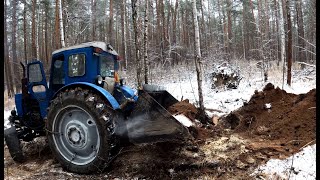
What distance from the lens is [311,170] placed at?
3.93 metres

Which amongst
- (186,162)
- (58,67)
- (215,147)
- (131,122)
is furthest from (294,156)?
(58,67)

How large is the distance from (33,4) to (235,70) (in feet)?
41.6

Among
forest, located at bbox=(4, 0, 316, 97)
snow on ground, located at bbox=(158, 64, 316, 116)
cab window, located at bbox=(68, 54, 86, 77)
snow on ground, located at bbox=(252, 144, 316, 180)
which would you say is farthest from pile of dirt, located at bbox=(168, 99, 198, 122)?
snow on ground, located at bbox=(252, 144, 316, 180)

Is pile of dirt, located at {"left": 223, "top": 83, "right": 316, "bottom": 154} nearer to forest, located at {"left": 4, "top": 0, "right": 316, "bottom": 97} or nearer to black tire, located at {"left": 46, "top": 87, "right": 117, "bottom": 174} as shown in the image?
black tire, located at {"left": 46, "top": 87, "right": 117, "bottom": 174}

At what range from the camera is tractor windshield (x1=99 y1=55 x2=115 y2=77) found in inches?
207

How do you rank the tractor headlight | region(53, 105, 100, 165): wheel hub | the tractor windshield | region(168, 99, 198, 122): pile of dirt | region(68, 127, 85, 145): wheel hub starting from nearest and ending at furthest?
region(53, 105, 100, 165): wheel hub → region(68, 127, 85, 145): wheel hub → the tractor headlight → the tractor windshield → region(168, 99, 198, 122): pile of dirt

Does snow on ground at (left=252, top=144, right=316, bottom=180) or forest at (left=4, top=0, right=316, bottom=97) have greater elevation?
forest at (left=4, top=0, right=316, bottom=97)

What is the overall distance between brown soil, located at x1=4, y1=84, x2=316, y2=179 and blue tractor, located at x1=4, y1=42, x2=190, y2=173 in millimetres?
354

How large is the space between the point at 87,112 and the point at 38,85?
1.92 metres

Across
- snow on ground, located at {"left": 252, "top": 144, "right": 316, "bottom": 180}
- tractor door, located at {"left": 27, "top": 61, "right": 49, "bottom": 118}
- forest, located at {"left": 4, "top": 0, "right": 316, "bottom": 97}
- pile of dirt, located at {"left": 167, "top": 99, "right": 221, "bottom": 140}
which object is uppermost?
forest, located at {"left": 4, "top": 0, "right": 316, "bottom": 97}

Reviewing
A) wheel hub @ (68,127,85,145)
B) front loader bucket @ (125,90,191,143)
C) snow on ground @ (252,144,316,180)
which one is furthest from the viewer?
wheel hub @ (68,127,85,145)

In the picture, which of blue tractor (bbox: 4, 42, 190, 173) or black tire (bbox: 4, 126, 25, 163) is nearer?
blue tractor (bbox: 4, 42, 190, 173)

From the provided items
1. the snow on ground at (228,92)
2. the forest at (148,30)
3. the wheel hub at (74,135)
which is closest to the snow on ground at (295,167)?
the wheel hub at (74,135)

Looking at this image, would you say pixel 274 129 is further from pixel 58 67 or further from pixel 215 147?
pixel 58 67
